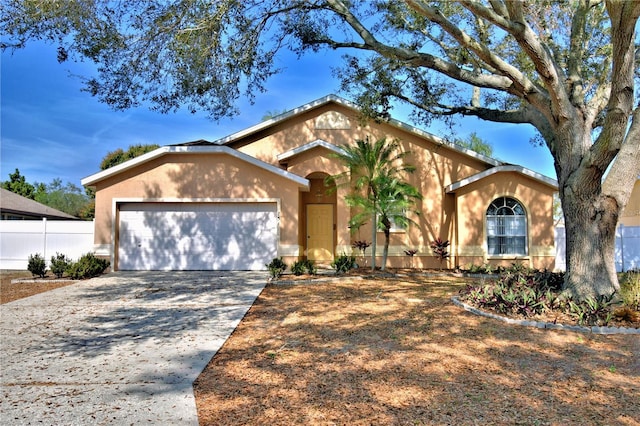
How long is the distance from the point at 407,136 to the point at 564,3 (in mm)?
6617

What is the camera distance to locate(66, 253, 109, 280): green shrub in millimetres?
12016

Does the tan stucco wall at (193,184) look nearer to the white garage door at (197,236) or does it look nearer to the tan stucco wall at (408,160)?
the white garage door at (197,236)

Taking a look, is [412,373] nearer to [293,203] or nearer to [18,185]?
[293,203]

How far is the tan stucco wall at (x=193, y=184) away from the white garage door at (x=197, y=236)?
372mm

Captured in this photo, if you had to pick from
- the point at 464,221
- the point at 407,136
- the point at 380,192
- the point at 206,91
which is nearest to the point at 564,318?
the point at 380,192

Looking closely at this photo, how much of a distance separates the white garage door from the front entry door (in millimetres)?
2696

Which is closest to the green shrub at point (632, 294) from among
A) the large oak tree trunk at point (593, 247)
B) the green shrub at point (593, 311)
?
the large oak tree trunk at point (593, 247)

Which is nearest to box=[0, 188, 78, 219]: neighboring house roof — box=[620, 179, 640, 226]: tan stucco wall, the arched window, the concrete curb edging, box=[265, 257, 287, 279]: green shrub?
box=[265, 257, 287, 279]: green shrub

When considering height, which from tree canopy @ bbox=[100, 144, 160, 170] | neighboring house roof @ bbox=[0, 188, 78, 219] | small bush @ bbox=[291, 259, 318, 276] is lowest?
small bush @ bbox=[291, 259, 318, 276]

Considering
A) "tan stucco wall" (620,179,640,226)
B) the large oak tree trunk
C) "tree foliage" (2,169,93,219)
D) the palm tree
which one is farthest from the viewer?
"tree foliage" (2,169,93,219)

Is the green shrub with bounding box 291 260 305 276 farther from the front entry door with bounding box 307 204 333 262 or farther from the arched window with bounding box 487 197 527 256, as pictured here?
the arched window with bounding box 487 197 527 256

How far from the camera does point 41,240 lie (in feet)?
50.2

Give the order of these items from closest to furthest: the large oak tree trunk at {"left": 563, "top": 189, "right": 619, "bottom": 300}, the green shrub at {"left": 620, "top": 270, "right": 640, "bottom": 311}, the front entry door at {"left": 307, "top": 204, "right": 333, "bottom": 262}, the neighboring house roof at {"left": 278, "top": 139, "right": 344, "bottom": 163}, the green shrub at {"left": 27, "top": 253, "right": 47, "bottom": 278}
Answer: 1. the green shrub at {"left": 620, "top": 270, "right": 640, "bottom": 311}
2. the large oak tree trunk at {"left": 563, "top": 189, "right": 619, "bottom": 300}
3. the green shrub at {"left": 27, "top": 253, "right": 47, "bottom": 278}
4. the neighboring house roof at {"left": 278, "top": 139, "right": 344, "bottom": 163}
5. the front entry door at {"left": 307, "top": 204, "right": 333, "bottom": 262}

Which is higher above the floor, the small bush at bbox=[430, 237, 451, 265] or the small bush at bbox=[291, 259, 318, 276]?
the small bush at bbox=[430, 237, 451, 265]
